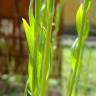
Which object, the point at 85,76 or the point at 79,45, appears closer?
the point at 79,45

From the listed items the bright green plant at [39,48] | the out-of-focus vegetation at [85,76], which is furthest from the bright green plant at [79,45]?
the out-of-focus vegetation at [85,76]

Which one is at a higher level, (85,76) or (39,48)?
(39,48)

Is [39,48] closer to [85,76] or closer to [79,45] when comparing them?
[79,45]

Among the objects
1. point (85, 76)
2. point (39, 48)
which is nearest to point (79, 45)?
point (39, 48)

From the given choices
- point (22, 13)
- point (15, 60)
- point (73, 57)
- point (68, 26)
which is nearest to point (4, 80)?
point (15, 60)

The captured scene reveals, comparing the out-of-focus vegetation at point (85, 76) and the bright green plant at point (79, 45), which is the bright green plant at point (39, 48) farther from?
the out-of-focus vegetation at point (85, 76)

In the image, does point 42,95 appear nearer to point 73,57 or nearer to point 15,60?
point 73,57

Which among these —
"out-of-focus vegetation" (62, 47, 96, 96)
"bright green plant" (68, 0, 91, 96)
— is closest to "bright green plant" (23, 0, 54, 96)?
"bright green plant" (68, 0, 91, 96)

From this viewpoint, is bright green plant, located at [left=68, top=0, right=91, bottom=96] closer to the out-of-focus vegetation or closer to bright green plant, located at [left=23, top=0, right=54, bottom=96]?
Answer: bright green plant, located at [left=23, top=0, right=54, bottom=96]

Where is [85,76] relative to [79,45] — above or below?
below
